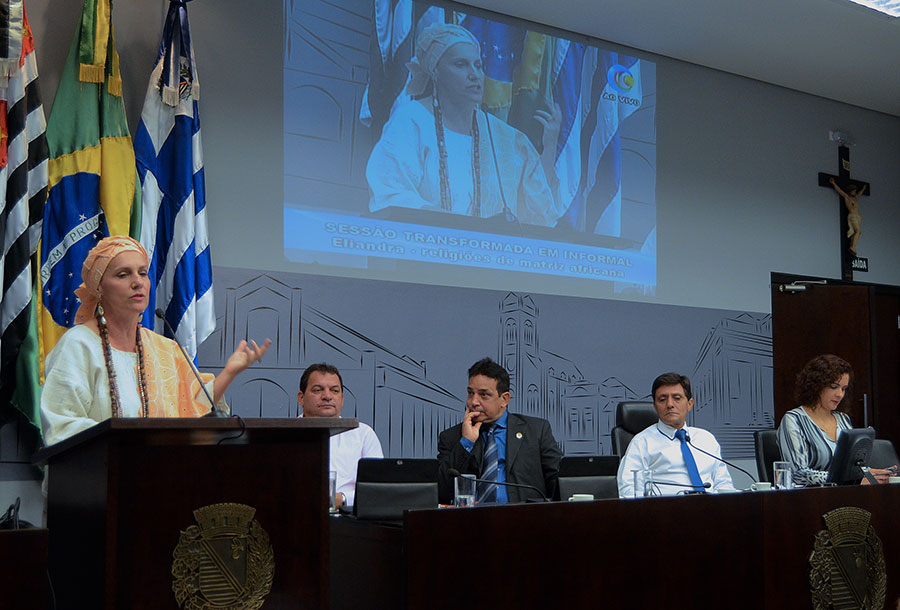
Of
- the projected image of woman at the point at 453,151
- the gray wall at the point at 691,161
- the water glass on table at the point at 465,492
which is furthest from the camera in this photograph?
the projected image of woman at the point at 453,151

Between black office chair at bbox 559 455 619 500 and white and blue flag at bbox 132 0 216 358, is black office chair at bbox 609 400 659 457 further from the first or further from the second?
white and blue flag at bbox 132 0 216 358

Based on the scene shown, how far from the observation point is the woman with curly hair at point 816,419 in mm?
4395

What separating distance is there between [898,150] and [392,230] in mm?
4689

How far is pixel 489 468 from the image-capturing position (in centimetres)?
363

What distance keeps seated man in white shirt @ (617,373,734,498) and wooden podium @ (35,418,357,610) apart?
2.20 meters

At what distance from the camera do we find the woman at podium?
215 centimetres

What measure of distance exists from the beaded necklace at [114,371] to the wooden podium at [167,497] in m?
0.21

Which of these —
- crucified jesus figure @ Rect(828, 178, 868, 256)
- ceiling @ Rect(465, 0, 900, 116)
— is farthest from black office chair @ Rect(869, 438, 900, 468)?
crucified jesus figure @ Rect(828, 178, 868, 256)

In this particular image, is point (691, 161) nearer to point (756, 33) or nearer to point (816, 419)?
point (756, 33)

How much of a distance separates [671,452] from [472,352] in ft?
5.08

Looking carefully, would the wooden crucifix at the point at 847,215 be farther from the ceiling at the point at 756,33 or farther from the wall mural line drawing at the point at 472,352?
the wall mural line drawing at the point at 472,352

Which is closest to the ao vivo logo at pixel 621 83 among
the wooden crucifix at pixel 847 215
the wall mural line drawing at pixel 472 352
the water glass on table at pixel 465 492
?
the wall mural line drawing at pixel 472 352

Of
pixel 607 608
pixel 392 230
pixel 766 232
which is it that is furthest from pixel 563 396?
pixel 607 608

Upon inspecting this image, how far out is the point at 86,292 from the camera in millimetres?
2295
